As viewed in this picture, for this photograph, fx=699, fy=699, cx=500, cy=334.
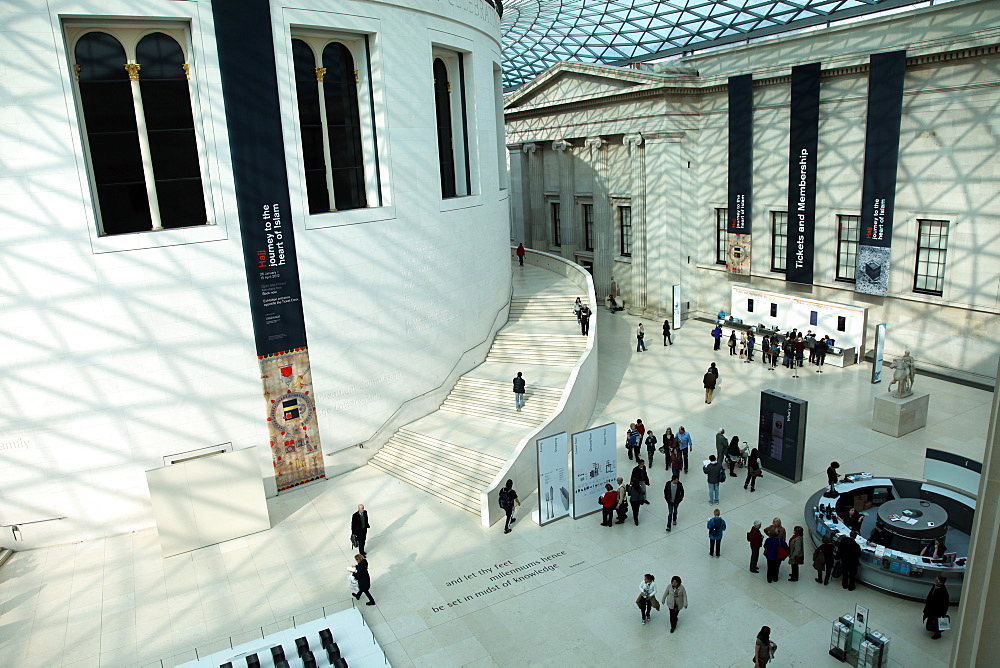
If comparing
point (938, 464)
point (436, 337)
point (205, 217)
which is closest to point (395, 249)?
point (436, 337)

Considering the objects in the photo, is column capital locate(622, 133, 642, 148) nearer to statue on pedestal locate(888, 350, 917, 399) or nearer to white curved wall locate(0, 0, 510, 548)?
white curved wall locate(0, 0, 510, 548)

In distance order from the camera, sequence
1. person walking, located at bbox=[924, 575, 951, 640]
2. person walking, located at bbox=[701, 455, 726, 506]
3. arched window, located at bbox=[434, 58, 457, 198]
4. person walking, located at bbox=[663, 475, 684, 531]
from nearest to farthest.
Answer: person walking, located at bbox=[924, 575, 951, 640], person walking, located at bbox=[663, 475, 684, 531], person walking, located at bbox=[701, 455, 726, 506], arched window, located at bbox=[434, 58, 457, 198]

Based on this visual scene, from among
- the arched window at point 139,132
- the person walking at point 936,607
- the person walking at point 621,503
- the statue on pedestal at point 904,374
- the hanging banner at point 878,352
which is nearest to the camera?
the person walking at point 936,607

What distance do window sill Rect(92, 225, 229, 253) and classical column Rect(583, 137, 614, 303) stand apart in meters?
23.6

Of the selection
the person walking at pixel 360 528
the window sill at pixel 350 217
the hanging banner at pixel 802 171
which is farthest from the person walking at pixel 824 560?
the hanging banner at pixel 802 171

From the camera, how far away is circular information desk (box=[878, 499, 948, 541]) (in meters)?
12.6

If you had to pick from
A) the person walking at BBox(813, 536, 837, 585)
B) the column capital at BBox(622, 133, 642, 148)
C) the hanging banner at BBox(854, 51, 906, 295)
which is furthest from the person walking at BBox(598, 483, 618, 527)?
the column capital at BBox(622, 133, 642, 148)

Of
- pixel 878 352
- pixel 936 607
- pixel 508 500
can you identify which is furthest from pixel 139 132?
pixel 878 352

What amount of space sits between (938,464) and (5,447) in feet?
67.4

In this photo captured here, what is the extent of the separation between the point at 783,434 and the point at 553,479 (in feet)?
19.6

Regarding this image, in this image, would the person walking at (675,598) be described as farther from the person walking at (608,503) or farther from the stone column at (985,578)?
the stone column at (985,578)

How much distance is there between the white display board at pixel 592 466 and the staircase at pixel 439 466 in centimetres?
241

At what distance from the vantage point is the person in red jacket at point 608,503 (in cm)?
1540

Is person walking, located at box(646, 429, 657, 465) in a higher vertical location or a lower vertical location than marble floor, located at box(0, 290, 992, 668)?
higher
